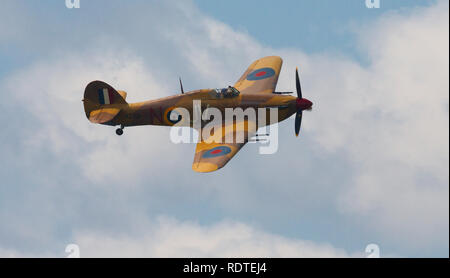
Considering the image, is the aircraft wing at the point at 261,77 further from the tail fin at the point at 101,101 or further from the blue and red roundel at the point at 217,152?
the tail fin at the point at 101,101

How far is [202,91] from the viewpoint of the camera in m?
38.8

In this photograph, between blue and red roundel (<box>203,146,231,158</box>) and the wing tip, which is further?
blue and red roundel (<box>203,146,231,158</box>)

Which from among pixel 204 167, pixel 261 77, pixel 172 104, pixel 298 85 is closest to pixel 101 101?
pixel 172 104

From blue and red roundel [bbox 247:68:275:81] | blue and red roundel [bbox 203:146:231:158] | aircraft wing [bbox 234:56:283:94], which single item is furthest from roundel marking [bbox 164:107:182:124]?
blue and red roundel [bbox 247:68:275:81]

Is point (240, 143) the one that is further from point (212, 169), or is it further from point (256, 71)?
point (256, 71)

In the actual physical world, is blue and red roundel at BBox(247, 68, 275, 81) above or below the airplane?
above

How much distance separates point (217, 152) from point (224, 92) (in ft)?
13.6

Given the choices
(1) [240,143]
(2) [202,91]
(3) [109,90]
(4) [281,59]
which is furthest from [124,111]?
(4) [281,59]

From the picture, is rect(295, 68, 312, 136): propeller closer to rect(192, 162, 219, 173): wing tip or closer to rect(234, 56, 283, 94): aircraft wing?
rect(234, 56, 283, 94): aircraft wing

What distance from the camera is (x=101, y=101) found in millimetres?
39406

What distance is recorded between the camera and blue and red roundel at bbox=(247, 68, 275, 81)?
42.6 meters

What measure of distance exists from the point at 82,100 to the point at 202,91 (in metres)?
5.71

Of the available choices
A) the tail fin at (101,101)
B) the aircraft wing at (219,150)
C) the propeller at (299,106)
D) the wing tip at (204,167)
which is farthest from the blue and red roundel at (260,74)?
the wing tip at (204,167)

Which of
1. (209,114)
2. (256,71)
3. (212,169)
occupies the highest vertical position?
(256,71)
